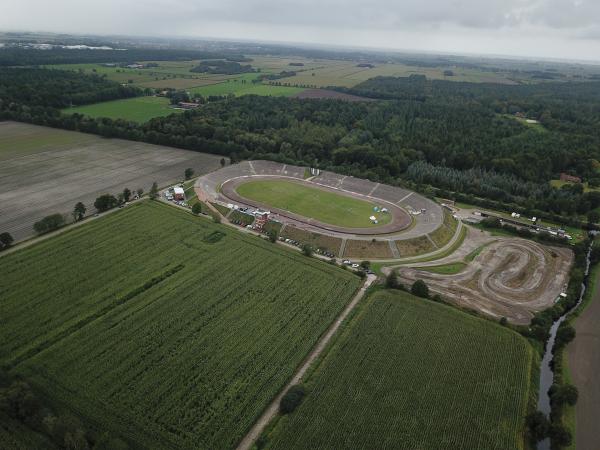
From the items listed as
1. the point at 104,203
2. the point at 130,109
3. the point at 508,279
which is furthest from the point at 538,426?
the point at 130,109

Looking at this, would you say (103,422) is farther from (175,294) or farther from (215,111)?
(215,111)

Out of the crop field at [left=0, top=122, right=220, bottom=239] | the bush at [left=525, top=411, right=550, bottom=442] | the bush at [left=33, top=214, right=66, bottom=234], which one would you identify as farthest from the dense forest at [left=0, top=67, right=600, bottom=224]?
the bush at [left=525, top=411, right=550, bottom=442]

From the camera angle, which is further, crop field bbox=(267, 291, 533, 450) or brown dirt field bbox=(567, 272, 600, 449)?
brown dirt field bbox=(567, 272, 600, 449)

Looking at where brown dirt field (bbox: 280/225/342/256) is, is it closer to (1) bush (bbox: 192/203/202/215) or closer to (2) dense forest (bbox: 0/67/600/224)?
(1) bush (bbox: 192/203/202/215)

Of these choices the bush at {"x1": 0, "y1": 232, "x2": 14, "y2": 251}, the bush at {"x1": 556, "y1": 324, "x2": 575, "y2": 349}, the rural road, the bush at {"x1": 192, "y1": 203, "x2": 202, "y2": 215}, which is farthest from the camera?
the bush at {"x1": 192, "y1": 203, "x2": 202, "y2": 215}

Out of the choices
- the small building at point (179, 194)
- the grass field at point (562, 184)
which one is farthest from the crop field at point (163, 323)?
the grass field at point (562, 184)

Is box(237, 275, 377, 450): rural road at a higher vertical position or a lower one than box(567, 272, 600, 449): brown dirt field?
higher
